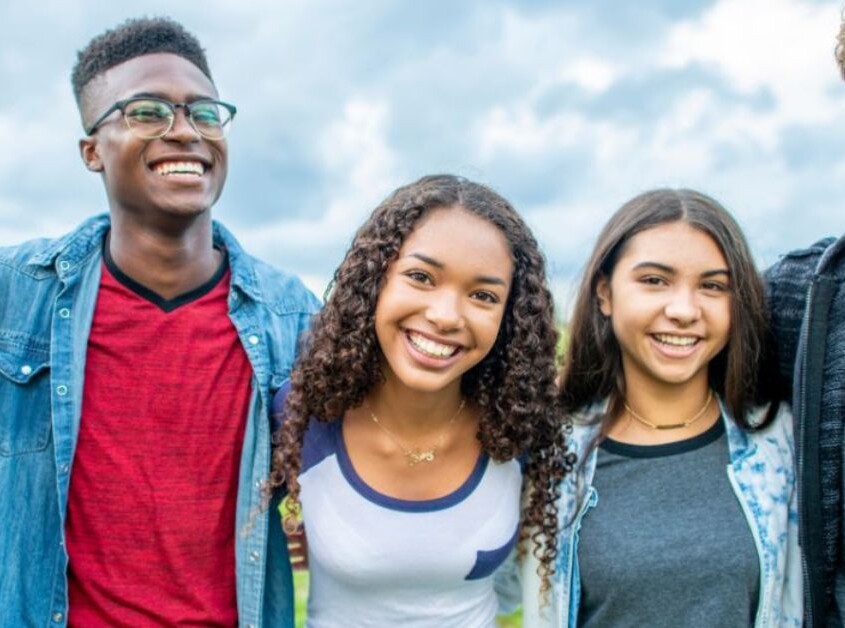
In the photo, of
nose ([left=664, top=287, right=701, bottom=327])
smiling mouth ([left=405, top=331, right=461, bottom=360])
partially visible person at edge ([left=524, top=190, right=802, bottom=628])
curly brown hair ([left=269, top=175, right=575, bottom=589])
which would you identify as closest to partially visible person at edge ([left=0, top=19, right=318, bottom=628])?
curly brown hair ([left=269, top=175, right=575, bottom=589])

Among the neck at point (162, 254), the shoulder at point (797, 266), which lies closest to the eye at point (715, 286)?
the shoulder at point (797, 266)

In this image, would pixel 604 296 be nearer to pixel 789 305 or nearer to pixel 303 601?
pixel 789 305

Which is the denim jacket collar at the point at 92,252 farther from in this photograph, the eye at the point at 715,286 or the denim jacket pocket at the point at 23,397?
the eye at the point at 715,286

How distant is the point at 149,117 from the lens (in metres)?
3.04

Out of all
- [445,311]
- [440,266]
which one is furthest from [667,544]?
[440,266]

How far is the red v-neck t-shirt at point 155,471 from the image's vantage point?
2.85m

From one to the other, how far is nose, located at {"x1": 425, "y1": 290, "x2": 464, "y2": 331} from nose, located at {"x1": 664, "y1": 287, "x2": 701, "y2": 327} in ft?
2.28

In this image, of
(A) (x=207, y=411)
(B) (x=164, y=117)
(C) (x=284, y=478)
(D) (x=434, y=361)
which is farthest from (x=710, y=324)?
(B) (x=164, y=117)

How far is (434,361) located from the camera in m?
2.79

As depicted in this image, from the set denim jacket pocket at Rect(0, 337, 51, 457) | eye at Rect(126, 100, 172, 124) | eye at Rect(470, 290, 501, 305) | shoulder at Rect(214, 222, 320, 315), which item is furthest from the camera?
shoulder at Rect(214, 222, 320, 315)

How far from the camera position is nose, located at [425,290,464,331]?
2715 mm

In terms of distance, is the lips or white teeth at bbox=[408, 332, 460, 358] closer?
white teeth at bbox=[408, 332, 460, 358]

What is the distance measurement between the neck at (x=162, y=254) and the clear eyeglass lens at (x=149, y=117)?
0.30m

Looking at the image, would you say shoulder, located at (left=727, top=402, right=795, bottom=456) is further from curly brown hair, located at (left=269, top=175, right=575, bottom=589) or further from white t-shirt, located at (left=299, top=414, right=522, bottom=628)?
white t-shirt, located at (left=299, top=414, right=522, bottom=628)
